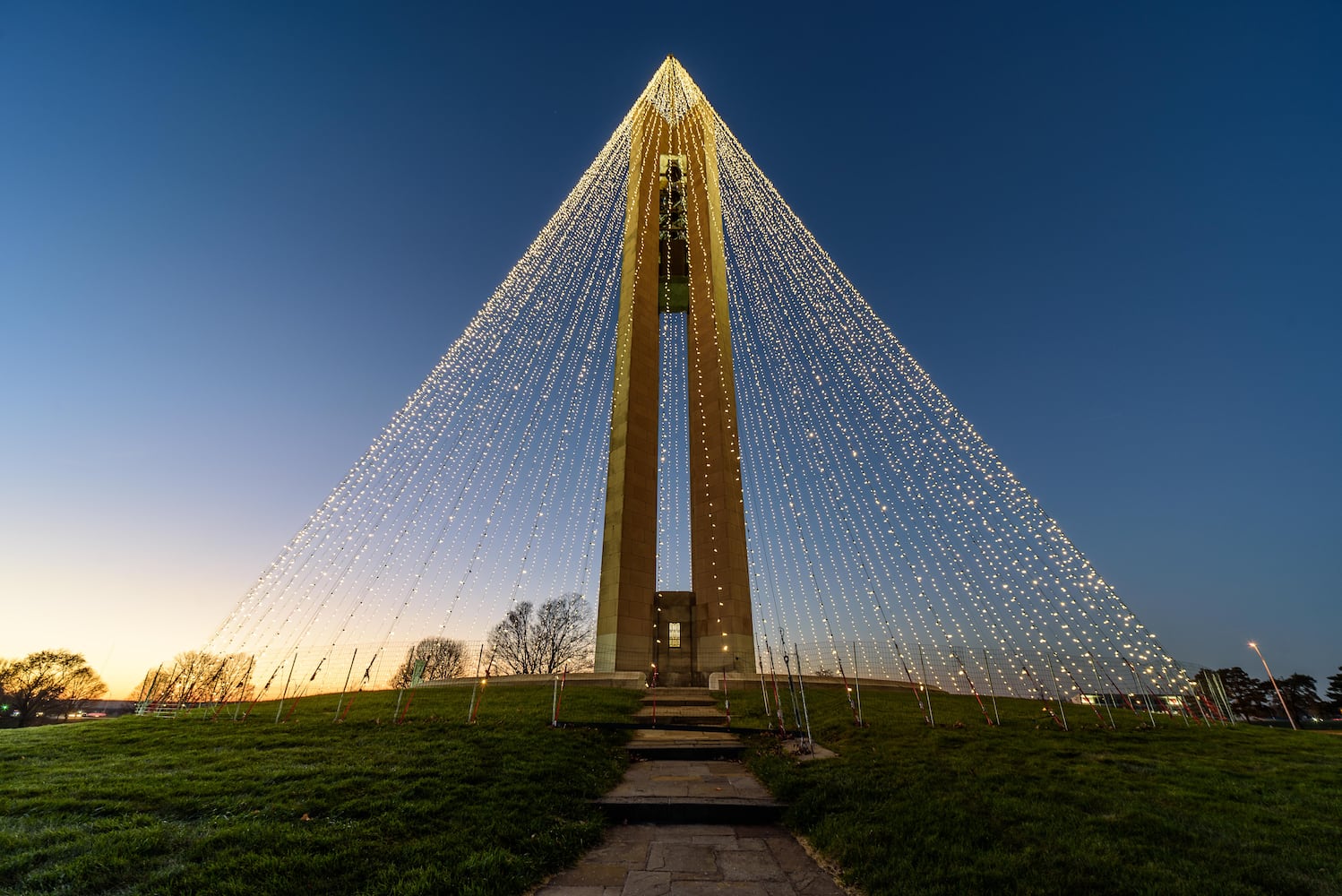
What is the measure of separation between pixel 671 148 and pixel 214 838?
29.6m

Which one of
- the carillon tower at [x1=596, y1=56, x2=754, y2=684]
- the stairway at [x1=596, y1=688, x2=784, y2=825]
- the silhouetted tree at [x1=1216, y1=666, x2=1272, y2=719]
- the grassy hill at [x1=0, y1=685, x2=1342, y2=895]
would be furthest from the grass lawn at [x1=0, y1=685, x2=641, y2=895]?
the silhouetted tree at [x1=1216, y1=666, x2=1272, y2=719]

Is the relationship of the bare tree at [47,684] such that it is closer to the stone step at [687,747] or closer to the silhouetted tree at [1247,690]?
the stone step at [687,747]

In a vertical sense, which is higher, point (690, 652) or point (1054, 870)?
point (690, 652)

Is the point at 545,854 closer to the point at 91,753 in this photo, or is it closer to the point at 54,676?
the point at 91,753

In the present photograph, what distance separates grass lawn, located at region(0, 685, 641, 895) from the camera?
3.78m

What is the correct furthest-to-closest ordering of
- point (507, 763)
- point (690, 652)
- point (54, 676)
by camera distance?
point (54, 676)
point (690, 652)
point (507, 763)

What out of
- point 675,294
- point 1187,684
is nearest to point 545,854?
point 1187,684

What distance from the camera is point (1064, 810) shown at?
5.14 meters

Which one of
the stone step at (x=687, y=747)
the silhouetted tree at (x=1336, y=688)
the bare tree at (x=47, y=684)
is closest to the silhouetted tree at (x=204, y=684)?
the stone step at (x=687, y=747)

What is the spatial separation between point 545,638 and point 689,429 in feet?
66.9

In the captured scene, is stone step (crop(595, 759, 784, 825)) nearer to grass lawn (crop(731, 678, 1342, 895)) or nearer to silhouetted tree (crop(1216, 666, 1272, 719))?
grass lawn (crop(731, 678, 1342, 895))

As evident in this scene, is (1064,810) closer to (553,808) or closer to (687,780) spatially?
(687,780)

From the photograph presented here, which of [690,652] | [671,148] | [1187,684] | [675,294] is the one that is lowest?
[1187,684]

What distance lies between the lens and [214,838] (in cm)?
425
